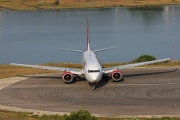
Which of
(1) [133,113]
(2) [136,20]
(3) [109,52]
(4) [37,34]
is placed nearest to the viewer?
(1) [133,113]

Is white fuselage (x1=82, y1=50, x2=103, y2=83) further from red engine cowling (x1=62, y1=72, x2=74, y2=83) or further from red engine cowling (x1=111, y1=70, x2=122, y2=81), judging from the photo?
red engine cowling (x1=111, y1=70, x2=122, y2=81)

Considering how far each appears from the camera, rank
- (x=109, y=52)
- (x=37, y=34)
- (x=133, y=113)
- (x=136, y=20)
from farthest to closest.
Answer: (x=136, y=20) → (x=37, y=34) → (x=109, y=52) → (x=133, y=113)

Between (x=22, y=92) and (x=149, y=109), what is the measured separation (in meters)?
14.9

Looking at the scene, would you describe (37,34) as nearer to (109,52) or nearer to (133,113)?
(109,52)

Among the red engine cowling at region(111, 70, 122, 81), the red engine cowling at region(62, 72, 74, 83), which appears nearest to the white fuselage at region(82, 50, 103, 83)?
the red engine cowling at region(62, 72, 74, 83)

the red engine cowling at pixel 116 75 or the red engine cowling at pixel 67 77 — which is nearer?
the red engine cowling at pixel 116 75

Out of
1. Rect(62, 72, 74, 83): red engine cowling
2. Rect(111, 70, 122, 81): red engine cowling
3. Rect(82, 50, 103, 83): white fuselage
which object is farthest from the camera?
Rect(62, 72, 74, 83): red engine cowling

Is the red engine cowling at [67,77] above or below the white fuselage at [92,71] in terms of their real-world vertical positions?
above

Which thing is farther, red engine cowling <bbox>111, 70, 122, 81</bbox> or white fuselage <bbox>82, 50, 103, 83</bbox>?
red engine cowling <bbox>111, 70, 122, 81</bbox>

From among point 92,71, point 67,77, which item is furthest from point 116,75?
point 67,77

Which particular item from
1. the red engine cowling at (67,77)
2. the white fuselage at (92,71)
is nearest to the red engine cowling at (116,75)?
the white fuselage at (92,71)

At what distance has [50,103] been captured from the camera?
144 ft

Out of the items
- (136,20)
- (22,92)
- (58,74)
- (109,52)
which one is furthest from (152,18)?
(22,92)

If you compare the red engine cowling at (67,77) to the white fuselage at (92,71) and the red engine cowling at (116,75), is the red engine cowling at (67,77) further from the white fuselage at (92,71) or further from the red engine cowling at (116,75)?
the red engine cowling at (116,75)
